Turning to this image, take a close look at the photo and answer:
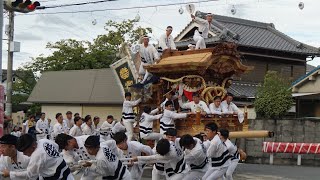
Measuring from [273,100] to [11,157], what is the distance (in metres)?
14.5

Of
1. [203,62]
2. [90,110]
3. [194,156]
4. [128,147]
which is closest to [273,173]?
[203,62]

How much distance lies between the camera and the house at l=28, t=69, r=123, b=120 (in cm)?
2838

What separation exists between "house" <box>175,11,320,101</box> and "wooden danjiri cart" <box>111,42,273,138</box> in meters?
9.61

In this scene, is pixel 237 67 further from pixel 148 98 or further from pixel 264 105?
pixel 264 105

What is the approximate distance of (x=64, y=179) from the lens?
7.05m

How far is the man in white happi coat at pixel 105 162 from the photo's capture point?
727 centimetres

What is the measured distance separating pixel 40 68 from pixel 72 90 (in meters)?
9.29

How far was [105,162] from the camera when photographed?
7.26 metres

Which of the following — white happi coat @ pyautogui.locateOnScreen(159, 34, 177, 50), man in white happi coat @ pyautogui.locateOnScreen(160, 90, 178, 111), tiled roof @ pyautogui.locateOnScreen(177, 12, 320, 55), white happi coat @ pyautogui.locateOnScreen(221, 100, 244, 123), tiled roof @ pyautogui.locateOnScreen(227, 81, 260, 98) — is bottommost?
white happi coat @ pyautogui.locateOnScreen(221, 100, 244, 123)

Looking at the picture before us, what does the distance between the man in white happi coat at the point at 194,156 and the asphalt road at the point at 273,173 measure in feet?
16.8

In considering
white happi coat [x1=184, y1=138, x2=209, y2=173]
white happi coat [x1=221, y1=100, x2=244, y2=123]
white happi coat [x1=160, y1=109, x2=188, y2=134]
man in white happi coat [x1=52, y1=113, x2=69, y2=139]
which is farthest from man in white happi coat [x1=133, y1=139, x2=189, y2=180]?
man in white happi coat [x1=52, y1=113, x2=69, y2=139]

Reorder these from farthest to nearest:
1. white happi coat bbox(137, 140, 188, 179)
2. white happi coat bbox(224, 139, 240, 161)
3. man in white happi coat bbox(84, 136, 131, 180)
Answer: white happi coat bbox(224, 139, 240, 161) < white happi coat bbox(137, 140, 188, 179) < man in white happi coat bbox(84, 136, 131, 180)

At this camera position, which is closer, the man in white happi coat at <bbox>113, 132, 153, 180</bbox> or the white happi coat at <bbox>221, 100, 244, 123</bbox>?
the man in white happi coat at <bbox>113, 132, 153, 180</bbox>

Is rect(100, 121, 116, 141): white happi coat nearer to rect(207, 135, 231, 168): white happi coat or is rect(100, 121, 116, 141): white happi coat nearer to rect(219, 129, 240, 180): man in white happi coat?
rect(219, 129, 240, 180): man in white happi coat
